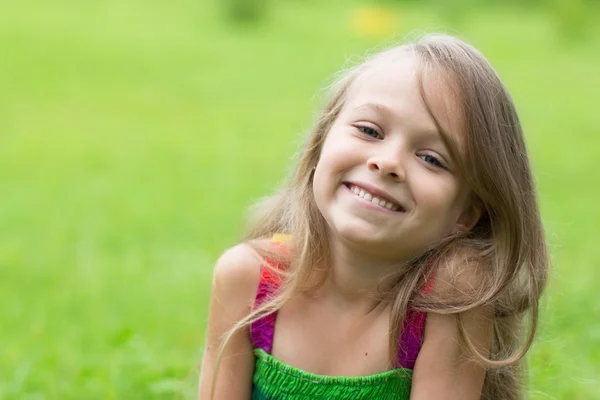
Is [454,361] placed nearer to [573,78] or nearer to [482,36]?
[573,78]

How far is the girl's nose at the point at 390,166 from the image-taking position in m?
2.39

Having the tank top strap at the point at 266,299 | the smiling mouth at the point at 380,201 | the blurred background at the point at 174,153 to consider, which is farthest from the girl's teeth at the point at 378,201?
the blurred background at the point at 174,153

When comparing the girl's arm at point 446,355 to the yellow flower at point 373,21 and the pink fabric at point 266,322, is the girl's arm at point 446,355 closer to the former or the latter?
the pink fabric at point 266,322

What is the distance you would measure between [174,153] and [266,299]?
521 centimetres

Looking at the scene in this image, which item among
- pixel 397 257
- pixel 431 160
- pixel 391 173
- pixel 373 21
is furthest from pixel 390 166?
pixel 373 21

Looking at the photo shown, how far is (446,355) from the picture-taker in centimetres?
257

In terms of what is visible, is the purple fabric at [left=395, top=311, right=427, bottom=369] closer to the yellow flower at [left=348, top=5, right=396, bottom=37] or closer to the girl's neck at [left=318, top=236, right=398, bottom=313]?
the girl's neck at [left=318, top=236, right=398, bottom=313]

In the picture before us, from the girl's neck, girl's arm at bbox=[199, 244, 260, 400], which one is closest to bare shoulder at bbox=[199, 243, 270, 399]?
girl's arm at bbox=[199, 244, 260, 400]

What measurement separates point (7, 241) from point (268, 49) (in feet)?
22.5

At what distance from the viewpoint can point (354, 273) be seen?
266cm

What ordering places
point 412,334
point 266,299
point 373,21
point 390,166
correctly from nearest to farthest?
point 390,166, point 412,334, point 266,299, point 373,21

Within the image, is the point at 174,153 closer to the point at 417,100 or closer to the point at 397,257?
the point at 397,257

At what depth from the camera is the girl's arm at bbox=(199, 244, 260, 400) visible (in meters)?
2.74

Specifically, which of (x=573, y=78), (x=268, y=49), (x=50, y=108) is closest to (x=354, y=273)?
(x=50, y=108)
